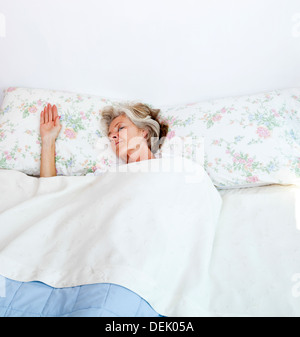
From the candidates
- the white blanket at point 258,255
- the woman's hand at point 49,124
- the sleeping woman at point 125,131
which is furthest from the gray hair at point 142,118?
the white blanket at point 258,255

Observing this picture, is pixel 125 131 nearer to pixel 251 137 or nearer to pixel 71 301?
pixel 251 137

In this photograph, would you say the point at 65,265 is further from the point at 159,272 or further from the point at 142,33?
the point at 142,33

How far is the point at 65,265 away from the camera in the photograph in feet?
2.86

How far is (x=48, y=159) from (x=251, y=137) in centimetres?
95

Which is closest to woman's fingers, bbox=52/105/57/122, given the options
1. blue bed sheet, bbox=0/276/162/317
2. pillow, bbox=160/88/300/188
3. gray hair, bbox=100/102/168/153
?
gray hair, bbox=100/102/168/153

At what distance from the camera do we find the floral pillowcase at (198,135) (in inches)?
48.0

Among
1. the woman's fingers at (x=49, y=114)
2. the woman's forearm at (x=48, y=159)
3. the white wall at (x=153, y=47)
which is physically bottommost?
the woman's forearm at (x=48, y=159)

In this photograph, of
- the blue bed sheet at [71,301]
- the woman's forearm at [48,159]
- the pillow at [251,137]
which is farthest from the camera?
the woman's forearm at [48,159]

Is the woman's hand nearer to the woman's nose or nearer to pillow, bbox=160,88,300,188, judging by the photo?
the woman's nose

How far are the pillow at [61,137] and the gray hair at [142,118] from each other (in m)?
0.05

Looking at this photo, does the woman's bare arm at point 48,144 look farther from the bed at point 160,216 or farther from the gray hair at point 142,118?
the gray hair at point 142,118

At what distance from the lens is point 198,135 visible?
4.36ft

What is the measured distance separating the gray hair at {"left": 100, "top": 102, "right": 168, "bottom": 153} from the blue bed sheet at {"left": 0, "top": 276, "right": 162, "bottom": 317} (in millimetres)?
848
